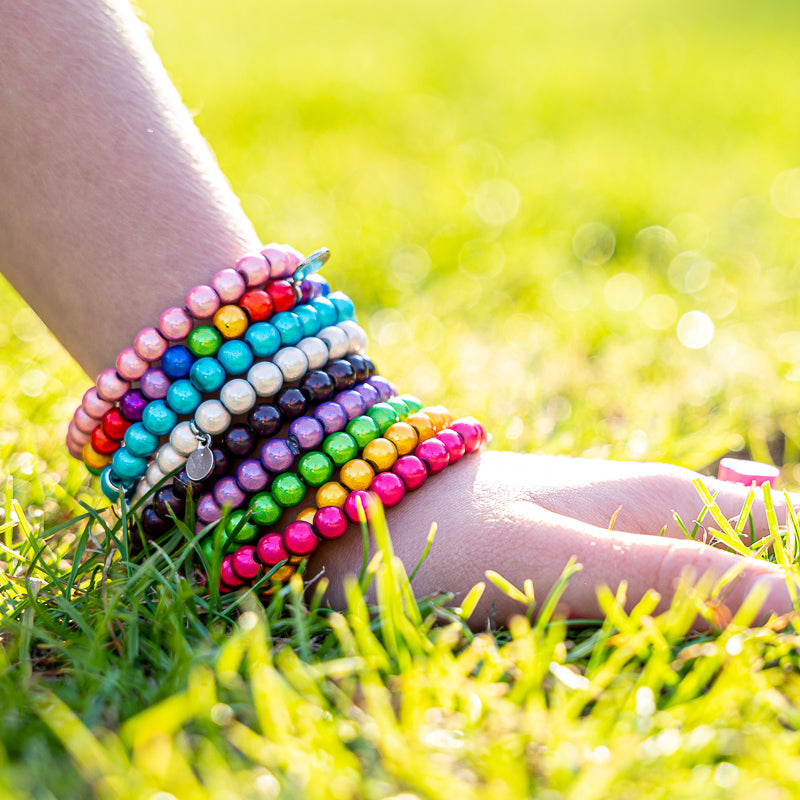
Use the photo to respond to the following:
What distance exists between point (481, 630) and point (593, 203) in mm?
2384

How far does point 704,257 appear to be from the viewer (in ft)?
9.51

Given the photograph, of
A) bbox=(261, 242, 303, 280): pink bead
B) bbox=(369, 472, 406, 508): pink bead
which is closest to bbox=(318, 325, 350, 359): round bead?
bbox=(261, 242, 303, 280): pink bead

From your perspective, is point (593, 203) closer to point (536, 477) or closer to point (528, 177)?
point (528, 177)

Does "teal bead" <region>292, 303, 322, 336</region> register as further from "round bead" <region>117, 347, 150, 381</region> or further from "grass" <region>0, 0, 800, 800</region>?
"grass" <region>0, 0, 800, 800</region>

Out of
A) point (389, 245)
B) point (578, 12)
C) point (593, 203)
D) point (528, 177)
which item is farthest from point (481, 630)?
point (578, 12)

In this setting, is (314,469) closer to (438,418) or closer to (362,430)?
(362,430)

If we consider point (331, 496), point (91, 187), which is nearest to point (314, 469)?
point (331, 496)

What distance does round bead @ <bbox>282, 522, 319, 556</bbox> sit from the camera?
1.18 m

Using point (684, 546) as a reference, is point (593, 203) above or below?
above

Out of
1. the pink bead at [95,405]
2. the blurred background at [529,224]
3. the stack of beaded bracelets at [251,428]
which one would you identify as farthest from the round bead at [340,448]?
the blurred background at [529,224]

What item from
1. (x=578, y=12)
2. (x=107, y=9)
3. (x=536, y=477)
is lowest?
(x=536, y=477)

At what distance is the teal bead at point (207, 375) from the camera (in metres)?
1.21

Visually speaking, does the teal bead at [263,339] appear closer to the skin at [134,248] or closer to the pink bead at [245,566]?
the skin at [134,248]

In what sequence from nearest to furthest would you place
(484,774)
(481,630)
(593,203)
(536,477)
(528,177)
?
(484,774)
(481,630)
(536,477)
(593,203)
(528,177)
